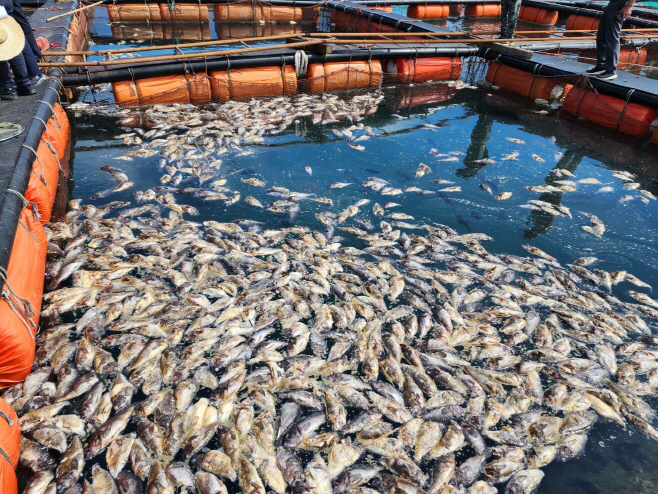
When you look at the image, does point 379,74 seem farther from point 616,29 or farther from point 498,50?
point 616,29

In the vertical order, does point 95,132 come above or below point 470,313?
above

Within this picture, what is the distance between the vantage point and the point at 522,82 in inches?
492

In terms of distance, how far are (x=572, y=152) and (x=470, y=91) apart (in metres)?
4.80

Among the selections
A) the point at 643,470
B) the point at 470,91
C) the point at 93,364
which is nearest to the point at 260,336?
the point at 93,364

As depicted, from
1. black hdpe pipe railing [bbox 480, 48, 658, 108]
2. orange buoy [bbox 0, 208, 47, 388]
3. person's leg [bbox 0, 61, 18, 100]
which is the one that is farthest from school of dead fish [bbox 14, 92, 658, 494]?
black hdpe pipe railing [bbox 480, 48, 658, 108]

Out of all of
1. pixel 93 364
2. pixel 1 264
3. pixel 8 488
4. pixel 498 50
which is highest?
pixel 498 50

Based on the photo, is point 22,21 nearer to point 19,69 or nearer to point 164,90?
point 19,69

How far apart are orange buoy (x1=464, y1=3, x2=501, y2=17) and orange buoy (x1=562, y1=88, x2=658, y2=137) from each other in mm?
18507

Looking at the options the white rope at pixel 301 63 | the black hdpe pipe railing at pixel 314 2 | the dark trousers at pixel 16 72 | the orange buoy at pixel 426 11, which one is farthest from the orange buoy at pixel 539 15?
the dark trousers at pixel 16 72

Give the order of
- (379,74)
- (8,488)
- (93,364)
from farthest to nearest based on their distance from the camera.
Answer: (379,74), (93,364), (8,488)

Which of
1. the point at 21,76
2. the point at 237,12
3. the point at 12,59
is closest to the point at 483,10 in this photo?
the point at 237,12

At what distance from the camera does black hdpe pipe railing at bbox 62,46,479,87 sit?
10047mm

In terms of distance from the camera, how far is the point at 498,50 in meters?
13.3

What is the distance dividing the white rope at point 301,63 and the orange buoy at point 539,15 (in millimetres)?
20367
